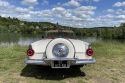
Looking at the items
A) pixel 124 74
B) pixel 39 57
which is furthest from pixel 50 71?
pixel 124 74

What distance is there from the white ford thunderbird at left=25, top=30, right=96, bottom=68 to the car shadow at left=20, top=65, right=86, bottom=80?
0.56 m

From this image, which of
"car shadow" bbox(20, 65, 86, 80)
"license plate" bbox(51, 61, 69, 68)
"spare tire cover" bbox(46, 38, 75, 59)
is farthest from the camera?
"car shadow" bbox(20, 65, 86, 80)

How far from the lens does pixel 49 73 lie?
7.77 m

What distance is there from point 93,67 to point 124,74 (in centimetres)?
132

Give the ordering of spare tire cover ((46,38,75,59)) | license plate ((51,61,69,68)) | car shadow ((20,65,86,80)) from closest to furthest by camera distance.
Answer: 1. license plate ((51,61,69,68))
2. spare tire cover ((46,38,75,59))
3. car shadow ((20,65,86,80))

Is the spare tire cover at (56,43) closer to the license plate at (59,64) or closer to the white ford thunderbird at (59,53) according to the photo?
the white ford thunderbird at (59,53)

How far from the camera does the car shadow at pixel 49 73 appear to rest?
733 centimetres

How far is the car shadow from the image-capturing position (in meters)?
7.33

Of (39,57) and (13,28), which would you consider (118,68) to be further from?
(13,28)

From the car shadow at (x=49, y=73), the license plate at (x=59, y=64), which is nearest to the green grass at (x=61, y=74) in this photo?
the car shadow at (x=49, y=73)

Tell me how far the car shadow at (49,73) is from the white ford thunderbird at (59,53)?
0.56 meters

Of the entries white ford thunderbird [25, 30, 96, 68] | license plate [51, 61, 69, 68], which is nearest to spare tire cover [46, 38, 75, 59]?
white ford thunderbird [25, 30, 96, 68]

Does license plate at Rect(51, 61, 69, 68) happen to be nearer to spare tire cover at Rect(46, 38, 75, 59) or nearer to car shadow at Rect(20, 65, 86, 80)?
spare tire cover at Rect(46, 38, 75, 59)

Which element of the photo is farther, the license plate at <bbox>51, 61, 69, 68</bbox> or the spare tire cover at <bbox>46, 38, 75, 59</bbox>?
the spare tire cover at <bbox>46, 38, 75, 59</bbox>
